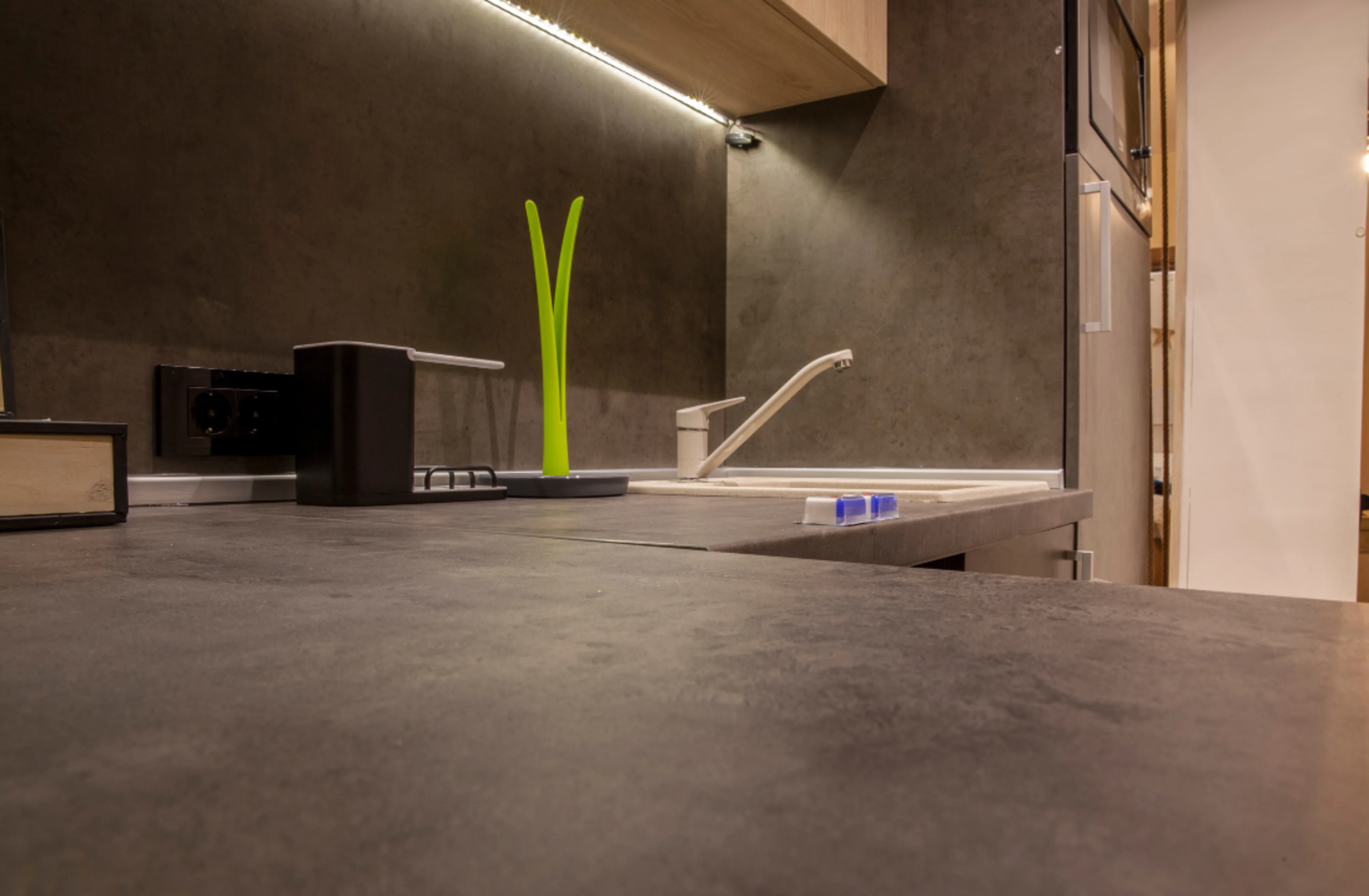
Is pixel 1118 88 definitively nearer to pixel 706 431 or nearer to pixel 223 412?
pixel 706 431

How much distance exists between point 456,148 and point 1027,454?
1368 millimetres

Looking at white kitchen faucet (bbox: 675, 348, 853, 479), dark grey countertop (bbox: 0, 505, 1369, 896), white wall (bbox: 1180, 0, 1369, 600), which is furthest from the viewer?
white wall (bbox: 1180, 0, 1369, 600)

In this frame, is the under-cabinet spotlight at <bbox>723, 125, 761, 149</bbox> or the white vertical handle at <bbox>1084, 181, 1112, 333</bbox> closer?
the white vertical handle at <bbox>1084, 181, 1112, 333</bbox>

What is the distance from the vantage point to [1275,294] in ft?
8.61

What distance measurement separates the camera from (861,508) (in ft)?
2.66

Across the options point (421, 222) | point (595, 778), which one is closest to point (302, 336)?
point (421, 222)

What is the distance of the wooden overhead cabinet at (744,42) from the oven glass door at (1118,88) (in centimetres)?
48

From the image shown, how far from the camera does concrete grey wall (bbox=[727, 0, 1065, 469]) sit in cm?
189

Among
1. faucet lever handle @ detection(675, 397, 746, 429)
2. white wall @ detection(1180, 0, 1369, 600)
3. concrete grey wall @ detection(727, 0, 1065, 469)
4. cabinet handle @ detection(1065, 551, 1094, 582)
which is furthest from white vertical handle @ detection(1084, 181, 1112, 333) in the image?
white wall @ detection(1180, 0, 1369, 600)

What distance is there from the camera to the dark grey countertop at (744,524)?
0.69 metres

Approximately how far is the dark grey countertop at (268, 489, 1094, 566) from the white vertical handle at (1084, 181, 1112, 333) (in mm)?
685

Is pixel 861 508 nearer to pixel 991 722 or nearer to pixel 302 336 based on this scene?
pixel 991 722

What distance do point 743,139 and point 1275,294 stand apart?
1761mm

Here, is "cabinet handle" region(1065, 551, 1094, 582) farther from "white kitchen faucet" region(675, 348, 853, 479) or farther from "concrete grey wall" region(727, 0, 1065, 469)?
"white kitchen faucet" region(675, 348, 853, 479)
